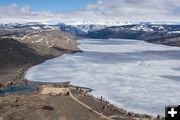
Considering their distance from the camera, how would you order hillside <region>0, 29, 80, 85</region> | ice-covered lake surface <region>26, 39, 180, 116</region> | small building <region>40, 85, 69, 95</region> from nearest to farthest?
ice-covered lake surface <region>26, 39, 180, 116</region>
small building <region>40, 85, 69, 95</region>
hillside <region>0, 29, 80, 85</region>

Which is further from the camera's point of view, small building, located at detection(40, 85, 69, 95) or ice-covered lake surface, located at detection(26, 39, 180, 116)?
small building, located at detection(40, 85, 69, 95)

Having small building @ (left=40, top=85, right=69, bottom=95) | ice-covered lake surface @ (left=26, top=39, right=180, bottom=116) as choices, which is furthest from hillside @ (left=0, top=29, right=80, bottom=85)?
small building @ (left=40, top=85, right=69, bottom=95)

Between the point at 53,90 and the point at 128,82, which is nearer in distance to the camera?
the point at 53,90

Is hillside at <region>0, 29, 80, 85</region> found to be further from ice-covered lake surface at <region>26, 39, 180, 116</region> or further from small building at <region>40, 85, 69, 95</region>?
small building at <region>40, 85, 69, 95</region>

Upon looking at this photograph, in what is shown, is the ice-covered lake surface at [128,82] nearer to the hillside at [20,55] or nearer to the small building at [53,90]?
the hillside at [20,55]

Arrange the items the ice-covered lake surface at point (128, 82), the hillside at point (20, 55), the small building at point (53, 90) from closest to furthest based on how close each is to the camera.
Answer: the ice-covered lake surface at point (128, 82) → the small building at point (53, 90) → the hillside at point (20, 55)

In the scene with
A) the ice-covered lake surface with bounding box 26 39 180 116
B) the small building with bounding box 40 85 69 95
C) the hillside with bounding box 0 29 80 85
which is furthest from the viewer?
the hillside with bounding box 0 29 80 85

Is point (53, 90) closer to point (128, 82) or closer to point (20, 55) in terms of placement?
point (128, 82)

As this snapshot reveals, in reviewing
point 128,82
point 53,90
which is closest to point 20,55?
point 128,82

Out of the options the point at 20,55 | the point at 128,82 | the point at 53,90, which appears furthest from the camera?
the point at 20,55

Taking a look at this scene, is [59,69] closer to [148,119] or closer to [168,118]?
[148,119]

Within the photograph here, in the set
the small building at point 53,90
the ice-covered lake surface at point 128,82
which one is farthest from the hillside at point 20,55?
the small building at point 53,90
